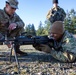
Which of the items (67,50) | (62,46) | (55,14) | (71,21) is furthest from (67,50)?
(71,21)

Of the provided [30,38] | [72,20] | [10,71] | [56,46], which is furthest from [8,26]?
[72,20]

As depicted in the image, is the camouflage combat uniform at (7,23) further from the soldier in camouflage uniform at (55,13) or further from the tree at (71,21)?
the tree at (71,21)

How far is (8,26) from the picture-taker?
23.8ft

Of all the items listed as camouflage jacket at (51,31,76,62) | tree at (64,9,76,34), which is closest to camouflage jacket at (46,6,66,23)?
camouflage jacket at (51,31,76,62)

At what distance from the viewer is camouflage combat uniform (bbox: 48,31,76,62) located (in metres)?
6.32

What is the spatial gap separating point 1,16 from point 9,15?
23 cm

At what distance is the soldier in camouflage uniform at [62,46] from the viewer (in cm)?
635

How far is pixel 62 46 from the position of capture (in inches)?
259

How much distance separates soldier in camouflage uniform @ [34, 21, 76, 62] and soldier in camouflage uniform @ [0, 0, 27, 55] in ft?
3.10

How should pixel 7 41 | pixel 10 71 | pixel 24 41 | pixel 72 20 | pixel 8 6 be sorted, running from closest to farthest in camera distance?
pixel 10 71 < pixel 7 41 < pixel 24 41 < pixel 8 6 < pixel 72 20

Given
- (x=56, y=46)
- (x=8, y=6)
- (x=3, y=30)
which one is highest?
(x=8, y=6)

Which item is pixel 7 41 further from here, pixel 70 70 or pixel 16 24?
pixel 70 70

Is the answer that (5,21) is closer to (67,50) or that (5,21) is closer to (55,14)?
(67,50)

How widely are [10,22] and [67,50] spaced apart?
1.81 metres
